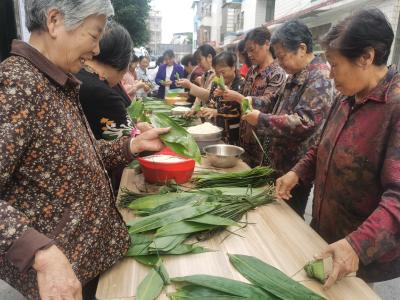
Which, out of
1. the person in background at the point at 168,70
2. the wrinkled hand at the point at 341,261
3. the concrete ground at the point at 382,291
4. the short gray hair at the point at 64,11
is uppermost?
the short gray hair at the point at 64,11

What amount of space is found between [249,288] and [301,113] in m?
1.50

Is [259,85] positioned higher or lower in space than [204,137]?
higher

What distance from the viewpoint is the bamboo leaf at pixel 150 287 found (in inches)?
46.8

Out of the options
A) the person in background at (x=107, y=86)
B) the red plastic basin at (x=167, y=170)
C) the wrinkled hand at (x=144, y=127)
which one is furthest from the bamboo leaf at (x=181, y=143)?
the person in background at (x=107, y=86)

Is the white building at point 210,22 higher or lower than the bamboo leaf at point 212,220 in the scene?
higher

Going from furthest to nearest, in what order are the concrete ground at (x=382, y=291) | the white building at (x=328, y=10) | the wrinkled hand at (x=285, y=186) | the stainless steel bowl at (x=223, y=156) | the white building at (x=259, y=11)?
1. the white building at (x=259, y=11)
2. the white building at (x=328, y=10)
3. the concrete ground at (x=382, y=291)
4. the stainless steel bowl at (x=223, y=156)
5. the wrinkled hand at (x=285, y=186)

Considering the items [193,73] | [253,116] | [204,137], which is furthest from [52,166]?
[193,73]

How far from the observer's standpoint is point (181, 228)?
160 cm

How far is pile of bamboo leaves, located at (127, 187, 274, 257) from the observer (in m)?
1.49

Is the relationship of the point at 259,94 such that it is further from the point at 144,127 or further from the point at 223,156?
the point at 144,127

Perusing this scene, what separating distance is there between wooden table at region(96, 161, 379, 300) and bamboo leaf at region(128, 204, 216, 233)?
0.15 metres

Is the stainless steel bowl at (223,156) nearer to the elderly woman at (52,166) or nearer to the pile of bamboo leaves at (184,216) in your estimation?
the pile of bamboo leaves at (184,216)

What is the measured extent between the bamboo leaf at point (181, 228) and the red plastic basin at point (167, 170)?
577 millimetres

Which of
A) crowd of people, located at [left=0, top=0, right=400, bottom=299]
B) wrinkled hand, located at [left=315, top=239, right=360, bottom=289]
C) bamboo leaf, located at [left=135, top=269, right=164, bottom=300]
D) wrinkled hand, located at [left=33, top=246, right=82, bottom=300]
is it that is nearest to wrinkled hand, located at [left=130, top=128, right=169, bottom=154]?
crowd of people, located at [left=0, top=0, right=400, bottom=299]
